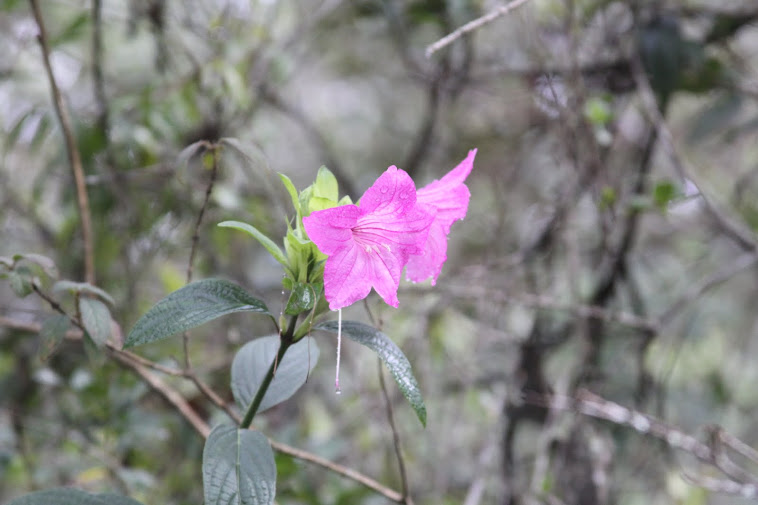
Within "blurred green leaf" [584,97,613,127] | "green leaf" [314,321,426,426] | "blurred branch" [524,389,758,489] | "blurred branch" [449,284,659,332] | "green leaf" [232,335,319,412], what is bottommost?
"blurred branch" [524,389,758,489]

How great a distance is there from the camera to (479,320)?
2000 mm

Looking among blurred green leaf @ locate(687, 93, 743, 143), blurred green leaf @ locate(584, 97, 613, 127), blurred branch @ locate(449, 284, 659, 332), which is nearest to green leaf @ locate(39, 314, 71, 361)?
blurred branch @ locate(449, 284, 659, 332)

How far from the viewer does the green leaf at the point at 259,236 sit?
2.32 ft

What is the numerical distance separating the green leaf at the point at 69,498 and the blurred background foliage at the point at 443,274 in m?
0.56

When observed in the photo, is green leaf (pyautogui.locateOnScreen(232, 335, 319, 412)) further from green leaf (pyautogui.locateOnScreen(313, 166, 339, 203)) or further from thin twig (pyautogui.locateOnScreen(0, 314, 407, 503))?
green leaf (pyautogui.locateOnScreen(313, 166, 339, 203))

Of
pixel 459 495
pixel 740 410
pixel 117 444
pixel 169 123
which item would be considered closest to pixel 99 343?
pixel 117 444

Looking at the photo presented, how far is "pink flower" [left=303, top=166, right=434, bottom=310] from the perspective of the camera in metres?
0.71

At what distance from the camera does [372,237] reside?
2.56 ft

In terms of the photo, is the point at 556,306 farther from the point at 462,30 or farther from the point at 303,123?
the point at 303,123

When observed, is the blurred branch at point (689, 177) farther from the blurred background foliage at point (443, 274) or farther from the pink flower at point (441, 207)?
the pink flower at point (441, 207)

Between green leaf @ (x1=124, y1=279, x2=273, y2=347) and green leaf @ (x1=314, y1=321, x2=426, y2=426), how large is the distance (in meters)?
0.12

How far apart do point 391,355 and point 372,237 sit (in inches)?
6.1

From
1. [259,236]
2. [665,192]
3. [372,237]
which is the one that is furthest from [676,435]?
[259,236]

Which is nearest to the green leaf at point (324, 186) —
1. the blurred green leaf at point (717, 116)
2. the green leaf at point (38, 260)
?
the green leaf at point (38, 260)
